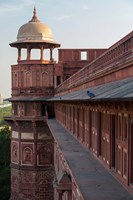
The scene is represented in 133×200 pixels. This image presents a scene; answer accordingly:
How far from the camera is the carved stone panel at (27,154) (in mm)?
30766

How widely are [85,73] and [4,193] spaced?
2597 cm

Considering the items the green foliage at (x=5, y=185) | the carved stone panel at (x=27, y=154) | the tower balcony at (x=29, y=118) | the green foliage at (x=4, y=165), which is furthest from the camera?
the green foliage at (x=4, y=165)

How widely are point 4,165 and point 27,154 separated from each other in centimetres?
2041

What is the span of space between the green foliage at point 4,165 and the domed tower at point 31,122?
698cm

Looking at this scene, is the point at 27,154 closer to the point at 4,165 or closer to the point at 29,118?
the point at 29,118

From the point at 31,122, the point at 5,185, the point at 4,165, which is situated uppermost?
the point at 31,122

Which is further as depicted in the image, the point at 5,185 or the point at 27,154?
the point at 5,185

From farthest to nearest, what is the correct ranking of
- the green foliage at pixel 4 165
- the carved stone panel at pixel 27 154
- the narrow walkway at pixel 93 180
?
1. the green foliage at pixel 4 165
2. the carved stone panel at pixel 27 154
3. the narrow walkway at pixel 93 180

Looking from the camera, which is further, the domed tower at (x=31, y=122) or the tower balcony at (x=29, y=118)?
the tower balcony at (x=29, y=118)

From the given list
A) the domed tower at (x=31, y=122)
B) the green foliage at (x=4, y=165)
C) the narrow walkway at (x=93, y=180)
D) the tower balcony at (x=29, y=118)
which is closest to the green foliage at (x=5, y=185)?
the green foliage at (x=4, y=165)

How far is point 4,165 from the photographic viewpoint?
50.4 m

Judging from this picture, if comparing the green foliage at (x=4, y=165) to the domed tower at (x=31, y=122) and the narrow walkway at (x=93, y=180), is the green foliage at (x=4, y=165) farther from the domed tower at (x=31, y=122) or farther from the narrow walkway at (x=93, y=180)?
the narrow walkway at (x=93, y=180)

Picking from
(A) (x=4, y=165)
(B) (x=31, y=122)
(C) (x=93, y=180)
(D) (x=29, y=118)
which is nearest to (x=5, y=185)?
(A) (x=4, y=165)

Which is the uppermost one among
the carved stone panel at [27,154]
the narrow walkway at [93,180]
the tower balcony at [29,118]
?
the tower balcony at [29,118]
